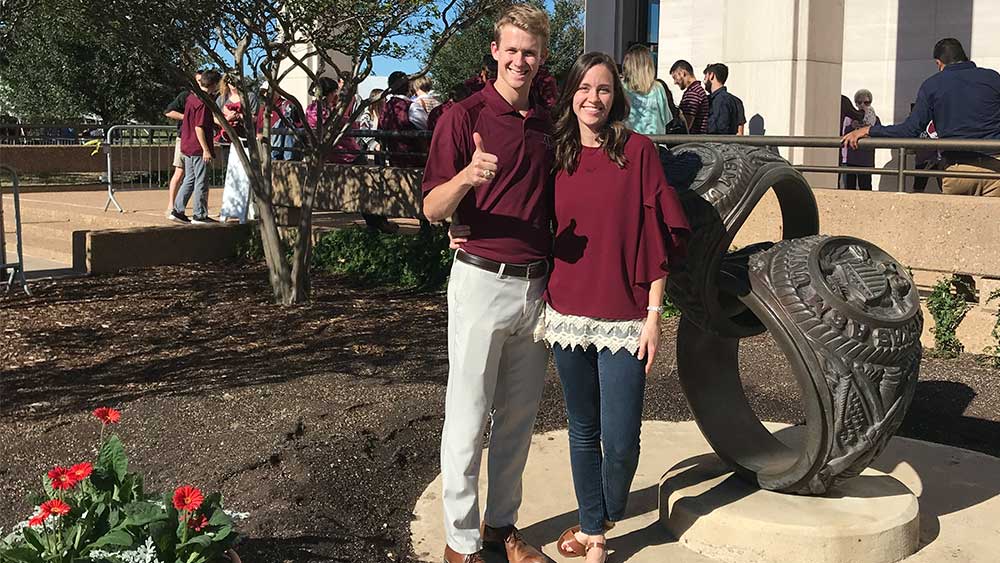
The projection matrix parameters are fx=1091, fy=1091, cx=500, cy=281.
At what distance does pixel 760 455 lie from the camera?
4.86 meters

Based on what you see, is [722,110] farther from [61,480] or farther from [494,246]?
[61,480]

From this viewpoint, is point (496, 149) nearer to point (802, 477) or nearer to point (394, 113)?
point (802, 477)

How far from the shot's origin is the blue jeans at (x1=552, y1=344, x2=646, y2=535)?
156 inches

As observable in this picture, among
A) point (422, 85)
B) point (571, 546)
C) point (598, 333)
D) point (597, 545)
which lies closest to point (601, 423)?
point (598, 333)

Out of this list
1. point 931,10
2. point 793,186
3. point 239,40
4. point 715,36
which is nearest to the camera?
point 793,186

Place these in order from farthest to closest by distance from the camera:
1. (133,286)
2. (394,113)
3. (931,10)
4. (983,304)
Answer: (931,10) → (394,113) → (133,286) → (983,304)

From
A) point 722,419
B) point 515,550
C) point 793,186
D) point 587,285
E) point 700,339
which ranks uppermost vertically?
point 793,186

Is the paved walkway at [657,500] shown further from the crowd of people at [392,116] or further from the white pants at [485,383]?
the crowd of people at [392,116]

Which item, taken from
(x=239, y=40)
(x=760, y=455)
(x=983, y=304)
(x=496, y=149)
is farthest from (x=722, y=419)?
(x=239, y=40)

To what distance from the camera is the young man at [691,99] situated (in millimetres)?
10836

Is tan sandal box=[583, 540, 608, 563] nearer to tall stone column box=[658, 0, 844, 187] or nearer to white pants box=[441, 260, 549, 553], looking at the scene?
white pants box=[441, 260, 549, 553]

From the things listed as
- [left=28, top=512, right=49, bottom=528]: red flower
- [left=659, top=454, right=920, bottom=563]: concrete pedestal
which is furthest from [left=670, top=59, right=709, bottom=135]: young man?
[left=28, top=512, right=49, bottom=528]: red flower

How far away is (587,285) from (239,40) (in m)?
6.83

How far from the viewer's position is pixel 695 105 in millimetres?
10875
